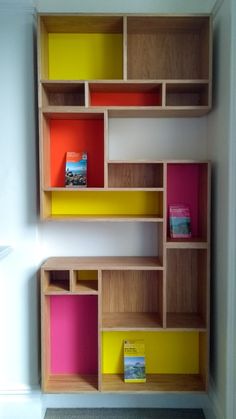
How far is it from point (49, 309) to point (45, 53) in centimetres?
160

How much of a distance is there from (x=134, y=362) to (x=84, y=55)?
1.99 metres

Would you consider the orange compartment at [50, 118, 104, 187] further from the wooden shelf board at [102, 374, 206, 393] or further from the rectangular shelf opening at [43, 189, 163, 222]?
the wooden shelf board at [102, 374, 206, 393]

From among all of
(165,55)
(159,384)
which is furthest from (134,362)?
(165,55)

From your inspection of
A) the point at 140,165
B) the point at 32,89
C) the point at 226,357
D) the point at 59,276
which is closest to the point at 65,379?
the point at 59,276

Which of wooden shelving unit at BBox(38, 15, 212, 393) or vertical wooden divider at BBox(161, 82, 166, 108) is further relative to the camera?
wooden shelving unit at BBox(38, 15, 212, 393)

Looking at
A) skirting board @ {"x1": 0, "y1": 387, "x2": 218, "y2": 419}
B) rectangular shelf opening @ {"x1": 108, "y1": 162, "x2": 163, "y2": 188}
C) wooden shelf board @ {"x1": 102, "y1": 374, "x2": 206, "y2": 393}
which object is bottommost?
skirting board @ {"x1": 0, "y1": 387, "x2": 218, "y2": 419}

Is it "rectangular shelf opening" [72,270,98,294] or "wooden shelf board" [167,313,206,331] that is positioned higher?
"rectangular shelf opening" [72,270,98,294]

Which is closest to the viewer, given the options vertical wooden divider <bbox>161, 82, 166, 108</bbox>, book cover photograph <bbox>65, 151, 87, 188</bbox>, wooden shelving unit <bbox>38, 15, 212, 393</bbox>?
vertical wooden divider <bbox>161, 82, 166, 108</bbox>

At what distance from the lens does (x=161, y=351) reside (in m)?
2.26

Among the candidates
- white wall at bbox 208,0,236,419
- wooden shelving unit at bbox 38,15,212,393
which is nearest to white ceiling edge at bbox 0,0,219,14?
wooden shelving unit at bbox 38,15,212,393

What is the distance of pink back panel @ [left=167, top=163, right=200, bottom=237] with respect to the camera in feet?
7.26

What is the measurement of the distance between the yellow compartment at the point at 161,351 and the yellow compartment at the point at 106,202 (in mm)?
805

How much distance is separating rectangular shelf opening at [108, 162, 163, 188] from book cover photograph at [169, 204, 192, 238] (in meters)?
0.20

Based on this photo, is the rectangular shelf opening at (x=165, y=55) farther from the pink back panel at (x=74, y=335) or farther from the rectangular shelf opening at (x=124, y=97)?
the pink back panel at (x=74, y=335)
